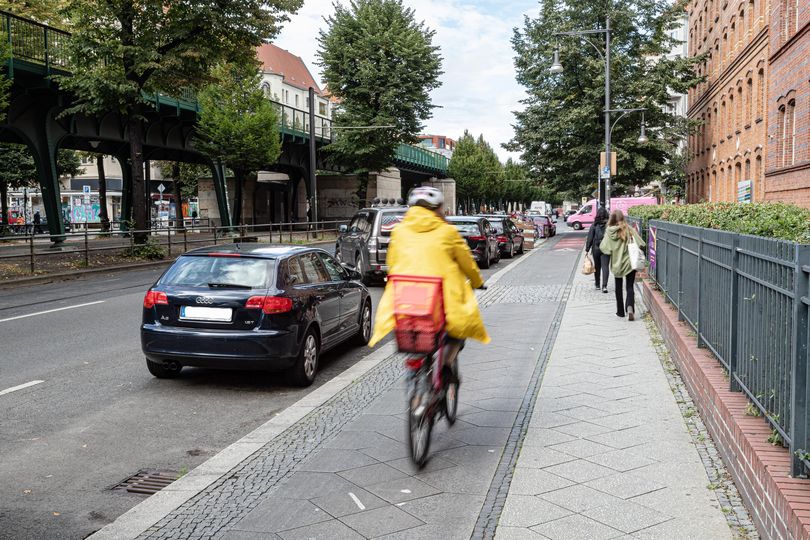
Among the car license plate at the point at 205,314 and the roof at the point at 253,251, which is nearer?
the car license plate at the point at 205,314

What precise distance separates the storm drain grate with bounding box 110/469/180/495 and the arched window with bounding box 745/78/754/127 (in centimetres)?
3425

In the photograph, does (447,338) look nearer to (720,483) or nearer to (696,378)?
(720,483)

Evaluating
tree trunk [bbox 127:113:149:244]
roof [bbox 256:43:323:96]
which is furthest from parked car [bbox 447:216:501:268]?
roof [bbox 256:43:323:96]

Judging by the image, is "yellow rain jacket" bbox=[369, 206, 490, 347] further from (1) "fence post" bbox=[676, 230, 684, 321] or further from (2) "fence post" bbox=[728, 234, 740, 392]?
(1) "fence post" bbox=[676, 230, 684, 321]

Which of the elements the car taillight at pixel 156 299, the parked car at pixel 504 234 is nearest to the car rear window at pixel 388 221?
the parked car at pixel 504 234

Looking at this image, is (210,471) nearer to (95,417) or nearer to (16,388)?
(95,417)

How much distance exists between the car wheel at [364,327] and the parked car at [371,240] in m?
7.25

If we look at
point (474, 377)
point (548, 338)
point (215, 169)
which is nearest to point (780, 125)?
point (548, 338)

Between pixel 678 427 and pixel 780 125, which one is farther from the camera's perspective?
pixel 780 125

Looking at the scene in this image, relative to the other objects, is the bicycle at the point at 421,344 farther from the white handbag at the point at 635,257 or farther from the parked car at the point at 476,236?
the parked car at the point at 476,236

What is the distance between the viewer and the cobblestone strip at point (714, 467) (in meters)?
3.98

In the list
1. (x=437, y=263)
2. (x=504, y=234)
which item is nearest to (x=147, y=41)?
(x=504, y=234)

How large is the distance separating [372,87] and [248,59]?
25.4 m

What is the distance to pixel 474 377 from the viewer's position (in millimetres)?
7914
